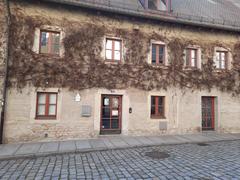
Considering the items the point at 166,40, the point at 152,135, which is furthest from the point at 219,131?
the point at 166,40

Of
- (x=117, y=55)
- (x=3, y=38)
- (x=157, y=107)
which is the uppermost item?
(x=3, y=38)

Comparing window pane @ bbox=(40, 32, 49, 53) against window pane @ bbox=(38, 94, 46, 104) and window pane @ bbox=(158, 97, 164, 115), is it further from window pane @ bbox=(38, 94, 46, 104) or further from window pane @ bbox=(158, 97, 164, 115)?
window pane @ bbox=(158, 97, 164, 115)

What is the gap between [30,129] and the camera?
281 inches

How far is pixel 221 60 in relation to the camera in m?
10.2

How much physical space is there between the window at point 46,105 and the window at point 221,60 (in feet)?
30.9

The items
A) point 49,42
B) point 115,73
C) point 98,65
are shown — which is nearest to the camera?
point 49,42

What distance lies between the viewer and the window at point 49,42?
7645 millimetres

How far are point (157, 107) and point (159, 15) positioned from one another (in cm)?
492

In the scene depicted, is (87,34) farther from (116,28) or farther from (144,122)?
(144,122)

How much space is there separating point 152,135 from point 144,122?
0.79 m

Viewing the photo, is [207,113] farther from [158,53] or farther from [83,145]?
[83,145]

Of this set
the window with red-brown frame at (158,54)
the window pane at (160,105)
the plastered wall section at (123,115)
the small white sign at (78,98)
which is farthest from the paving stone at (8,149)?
the window with red-brown frame at (158,54)

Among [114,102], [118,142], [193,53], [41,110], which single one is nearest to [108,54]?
[114,102]

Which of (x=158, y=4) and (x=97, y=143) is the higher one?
(x=158, y=4)
